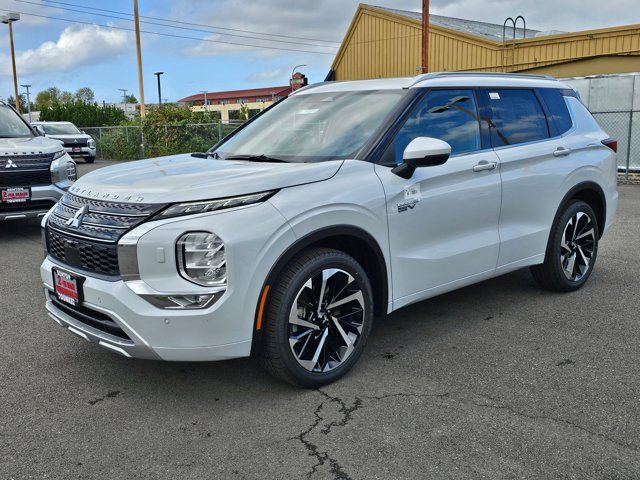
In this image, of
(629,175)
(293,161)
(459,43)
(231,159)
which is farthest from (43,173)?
(459,43)

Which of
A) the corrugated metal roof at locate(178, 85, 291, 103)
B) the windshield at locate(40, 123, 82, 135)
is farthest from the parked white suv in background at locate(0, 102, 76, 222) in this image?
the corrugated metal roof at locate(178, 85, 291, 103)

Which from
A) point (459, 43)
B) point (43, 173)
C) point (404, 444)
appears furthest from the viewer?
point (459, 43)

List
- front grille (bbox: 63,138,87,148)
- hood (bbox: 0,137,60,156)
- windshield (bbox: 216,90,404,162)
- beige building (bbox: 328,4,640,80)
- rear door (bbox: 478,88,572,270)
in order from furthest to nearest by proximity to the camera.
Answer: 1. front grille (bbox: 63,138,87,148)
2. beige building (bbox: 328,4,640,80)
3. hood (bbox: 0,137,60,156)
4. rear door (bbox: 478,88,572,270)
5. windshield (bbox: 216,90,404,162)

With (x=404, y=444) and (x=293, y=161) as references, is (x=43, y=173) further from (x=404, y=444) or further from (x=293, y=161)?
(x=404, y=444)

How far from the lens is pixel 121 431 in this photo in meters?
3.21

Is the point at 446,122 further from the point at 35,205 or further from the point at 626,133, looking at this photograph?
the point at 626,133

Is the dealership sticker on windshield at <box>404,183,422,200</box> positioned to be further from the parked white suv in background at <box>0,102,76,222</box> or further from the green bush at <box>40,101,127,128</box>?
the green bush at <box>40,101,127,128</box>

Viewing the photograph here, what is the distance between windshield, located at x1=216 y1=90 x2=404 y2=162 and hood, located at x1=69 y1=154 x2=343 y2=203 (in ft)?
0.88

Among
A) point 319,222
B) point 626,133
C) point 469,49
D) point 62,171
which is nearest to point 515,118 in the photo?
point 319,222

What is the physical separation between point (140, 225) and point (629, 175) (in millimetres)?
13443

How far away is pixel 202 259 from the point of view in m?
3.16

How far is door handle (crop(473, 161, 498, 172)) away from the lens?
4.39 metres

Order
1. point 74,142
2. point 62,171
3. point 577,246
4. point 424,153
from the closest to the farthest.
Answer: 1. point 424,153
2. point 577,246
3. point 62,171
4. point 74,142

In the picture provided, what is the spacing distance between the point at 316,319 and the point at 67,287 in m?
1.41
